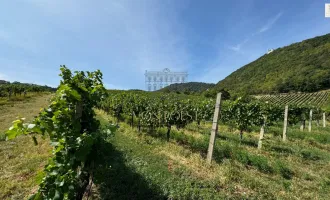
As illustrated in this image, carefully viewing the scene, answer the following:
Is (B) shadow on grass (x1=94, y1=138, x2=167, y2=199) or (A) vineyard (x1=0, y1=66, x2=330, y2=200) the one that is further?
(B) shadow on grass (x1=94, y1=138, x2=167, y2=199)

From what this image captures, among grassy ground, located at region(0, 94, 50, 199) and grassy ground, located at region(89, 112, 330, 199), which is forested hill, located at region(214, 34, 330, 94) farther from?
grassy ground, located at region(0, 94, 50, 199)

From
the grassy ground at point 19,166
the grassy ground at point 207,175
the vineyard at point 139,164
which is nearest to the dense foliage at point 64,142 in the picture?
the vineyard at point 139,164

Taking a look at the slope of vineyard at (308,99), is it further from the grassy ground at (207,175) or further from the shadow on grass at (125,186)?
the shadow on grass at (125,186)

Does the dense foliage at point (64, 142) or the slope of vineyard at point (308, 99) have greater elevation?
the slope of vineyard at point (308, 99)

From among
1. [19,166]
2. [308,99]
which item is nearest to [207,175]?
[19,166]

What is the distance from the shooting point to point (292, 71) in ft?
313

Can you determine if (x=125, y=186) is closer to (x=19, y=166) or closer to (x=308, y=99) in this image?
(x=19, y=166)

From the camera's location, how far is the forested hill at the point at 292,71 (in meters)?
73.4

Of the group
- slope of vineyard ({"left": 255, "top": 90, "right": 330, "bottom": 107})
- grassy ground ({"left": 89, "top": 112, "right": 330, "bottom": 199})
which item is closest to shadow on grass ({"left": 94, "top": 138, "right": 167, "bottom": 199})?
grassy ground ({"left": 89, "top": 112, "right": 330, "bottom": 199})

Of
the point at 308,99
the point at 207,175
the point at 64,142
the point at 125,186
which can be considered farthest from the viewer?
the point at 308,99

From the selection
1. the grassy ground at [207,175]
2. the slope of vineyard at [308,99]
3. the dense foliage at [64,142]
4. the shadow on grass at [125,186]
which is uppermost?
the slope of vineyard at [308,99]

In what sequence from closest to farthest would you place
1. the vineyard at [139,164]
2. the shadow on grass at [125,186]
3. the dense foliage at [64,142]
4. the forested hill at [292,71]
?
the dense foliage at [64,142]
the vineyard at [139,164]
the shadow on grass at [125,186]
the forested hill at [292,71]

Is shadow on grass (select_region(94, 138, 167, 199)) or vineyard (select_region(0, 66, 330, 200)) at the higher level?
vineyard (select_region(0, 66, 330, 200))

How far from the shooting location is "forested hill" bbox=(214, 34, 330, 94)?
73375mm
